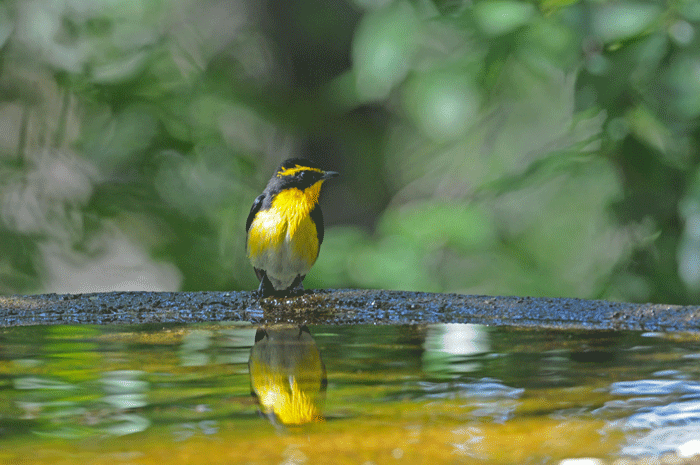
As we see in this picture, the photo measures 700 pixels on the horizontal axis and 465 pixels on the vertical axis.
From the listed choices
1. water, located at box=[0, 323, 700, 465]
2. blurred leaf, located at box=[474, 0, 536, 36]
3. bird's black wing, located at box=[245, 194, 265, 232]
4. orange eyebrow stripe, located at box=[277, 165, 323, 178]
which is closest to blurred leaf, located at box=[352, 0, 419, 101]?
blurred leaf, located at box=[474, 0, 536, 36]

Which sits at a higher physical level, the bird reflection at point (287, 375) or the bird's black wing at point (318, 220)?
the bird's black wing at point (318, 220)

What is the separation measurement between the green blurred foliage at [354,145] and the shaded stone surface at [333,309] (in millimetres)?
703

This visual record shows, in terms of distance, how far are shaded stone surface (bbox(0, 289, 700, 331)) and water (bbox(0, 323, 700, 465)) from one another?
0.12 meters

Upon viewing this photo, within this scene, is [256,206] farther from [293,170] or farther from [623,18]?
[623,18]

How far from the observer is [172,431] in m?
1.43

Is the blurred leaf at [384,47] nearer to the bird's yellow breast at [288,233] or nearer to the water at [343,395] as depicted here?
the bird's yellow breast at [288,233]

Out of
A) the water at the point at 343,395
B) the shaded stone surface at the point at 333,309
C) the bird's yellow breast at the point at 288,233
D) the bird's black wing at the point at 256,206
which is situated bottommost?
the water at the point at 343,395

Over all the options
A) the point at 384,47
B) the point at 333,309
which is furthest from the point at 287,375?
the point at 384,47

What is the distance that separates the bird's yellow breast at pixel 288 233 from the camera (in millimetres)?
3670

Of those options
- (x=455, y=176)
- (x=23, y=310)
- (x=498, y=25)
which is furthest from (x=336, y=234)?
(x=23, y=310)

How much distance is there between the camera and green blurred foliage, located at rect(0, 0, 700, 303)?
338cm

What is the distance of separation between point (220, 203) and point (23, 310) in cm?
316

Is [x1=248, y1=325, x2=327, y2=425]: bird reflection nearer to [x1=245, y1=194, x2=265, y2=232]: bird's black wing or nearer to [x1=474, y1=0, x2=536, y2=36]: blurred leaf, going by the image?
[x1=245, y1=194, x2=265, y2=232]: bird's black wing

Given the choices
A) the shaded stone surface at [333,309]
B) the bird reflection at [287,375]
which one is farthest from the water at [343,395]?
the shaded stone surface at [333,309]
